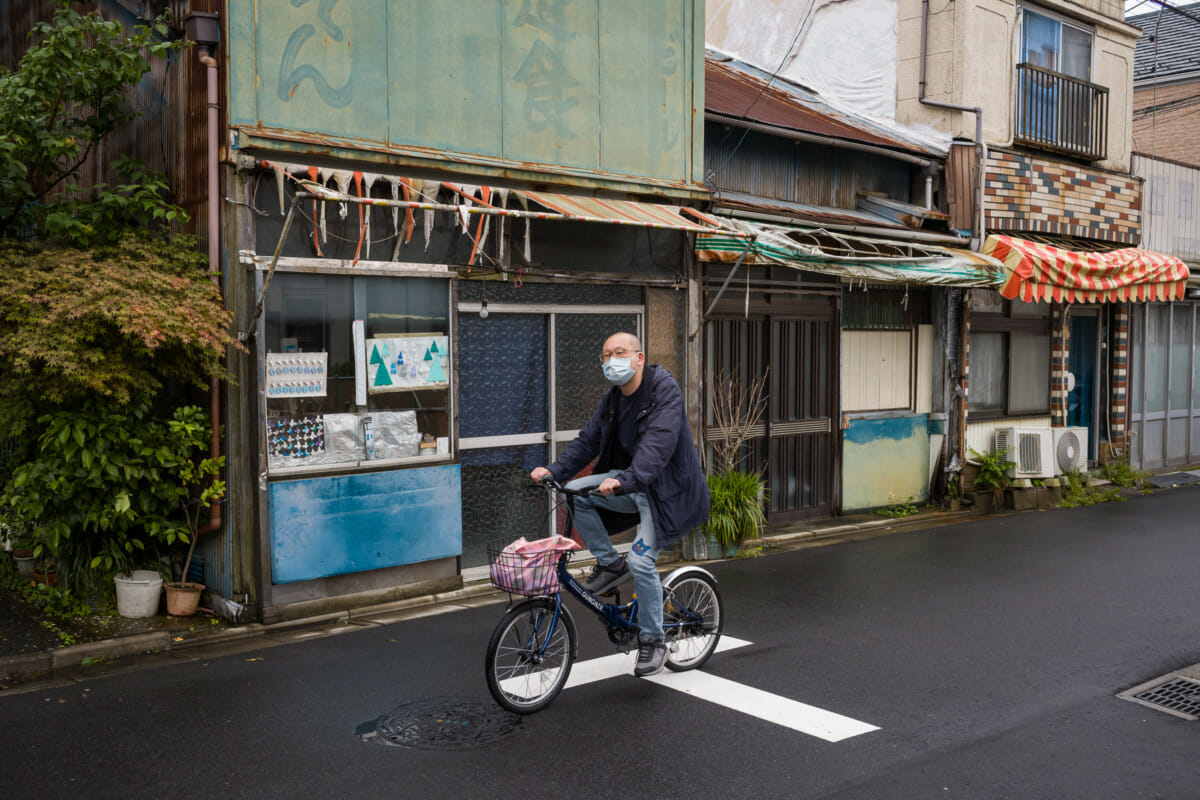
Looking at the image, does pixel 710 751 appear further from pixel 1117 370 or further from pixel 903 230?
pixel 1117 370

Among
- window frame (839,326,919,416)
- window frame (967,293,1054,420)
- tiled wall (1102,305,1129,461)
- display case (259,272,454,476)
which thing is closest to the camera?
display case (259,272,454,476)

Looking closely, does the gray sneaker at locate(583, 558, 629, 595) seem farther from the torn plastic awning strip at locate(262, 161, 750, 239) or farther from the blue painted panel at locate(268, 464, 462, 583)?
the torn plastic awning strip at locate(262, 161, 750, 239)

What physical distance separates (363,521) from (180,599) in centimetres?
147

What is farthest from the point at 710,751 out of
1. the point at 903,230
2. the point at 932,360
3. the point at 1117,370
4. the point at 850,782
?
the point at 1117,370

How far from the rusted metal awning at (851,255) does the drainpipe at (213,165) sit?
4518 mm

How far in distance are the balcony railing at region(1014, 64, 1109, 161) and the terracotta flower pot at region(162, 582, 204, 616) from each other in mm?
12576

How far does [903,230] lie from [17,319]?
9.74 metres

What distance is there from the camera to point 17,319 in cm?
679

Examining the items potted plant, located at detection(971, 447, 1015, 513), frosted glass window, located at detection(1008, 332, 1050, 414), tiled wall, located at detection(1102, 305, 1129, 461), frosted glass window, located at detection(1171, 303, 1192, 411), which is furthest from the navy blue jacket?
frosted glass window, located at detection(1171, 303, 1192, 411)

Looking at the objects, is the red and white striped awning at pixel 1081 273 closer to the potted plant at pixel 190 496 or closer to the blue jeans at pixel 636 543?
the blue jeans at pixel 636 543

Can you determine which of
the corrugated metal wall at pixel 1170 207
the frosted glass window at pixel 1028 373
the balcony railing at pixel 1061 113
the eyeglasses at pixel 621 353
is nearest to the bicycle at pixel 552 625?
the eyeglasses at pixel 621 353

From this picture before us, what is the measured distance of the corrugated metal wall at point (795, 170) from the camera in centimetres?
1175

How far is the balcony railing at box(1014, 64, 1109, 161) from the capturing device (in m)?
14.9

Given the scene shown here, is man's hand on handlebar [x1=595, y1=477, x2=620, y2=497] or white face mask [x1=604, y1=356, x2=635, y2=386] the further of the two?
white face mask [x1=604, y1=356, x2=635, y2=386]
